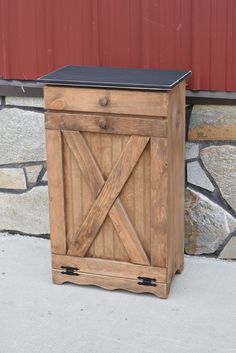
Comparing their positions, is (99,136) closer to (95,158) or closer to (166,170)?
(95,158)

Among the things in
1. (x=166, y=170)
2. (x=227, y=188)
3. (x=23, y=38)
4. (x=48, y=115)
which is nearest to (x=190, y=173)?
(x=227, y=188)

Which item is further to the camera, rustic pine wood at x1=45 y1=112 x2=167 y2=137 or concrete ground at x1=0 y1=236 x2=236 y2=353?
rustic pine wood at x1=45 y1=112 x2=167 y2=137

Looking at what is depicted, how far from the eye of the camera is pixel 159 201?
4.27 metres

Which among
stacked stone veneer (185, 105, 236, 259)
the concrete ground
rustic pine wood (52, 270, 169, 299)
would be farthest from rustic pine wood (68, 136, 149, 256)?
stacked stone veneer (185, 105, 236, 259)

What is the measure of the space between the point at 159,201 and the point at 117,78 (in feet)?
2.12

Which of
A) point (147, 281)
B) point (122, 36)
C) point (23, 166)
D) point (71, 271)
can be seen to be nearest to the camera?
point (147, 281)

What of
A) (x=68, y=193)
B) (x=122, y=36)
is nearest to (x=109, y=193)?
(x=68, y=193)

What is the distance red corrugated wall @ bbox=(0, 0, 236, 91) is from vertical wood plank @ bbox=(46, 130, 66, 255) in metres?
0.65

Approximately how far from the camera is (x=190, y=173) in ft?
15.7

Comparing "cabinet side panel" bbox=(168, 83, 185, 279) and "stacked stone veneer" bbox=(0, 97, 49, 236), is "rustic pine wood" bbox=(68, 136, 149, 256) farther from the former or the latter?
"stacked stone veneer" bbox=(0, 97, 49, 236)

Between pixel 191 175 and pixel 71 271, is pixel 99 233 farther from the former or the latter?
pixel 191 175

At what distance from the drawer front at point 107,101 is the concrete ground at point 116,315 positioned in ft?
3.18

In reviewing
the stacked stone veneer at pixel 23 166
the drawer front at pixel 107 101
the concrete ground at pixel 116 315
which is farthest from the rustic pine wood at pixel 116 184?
the stacked stone veneer at pixel 23 166

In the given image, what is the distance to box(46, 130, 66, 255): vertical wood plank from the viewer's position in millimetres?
4402
